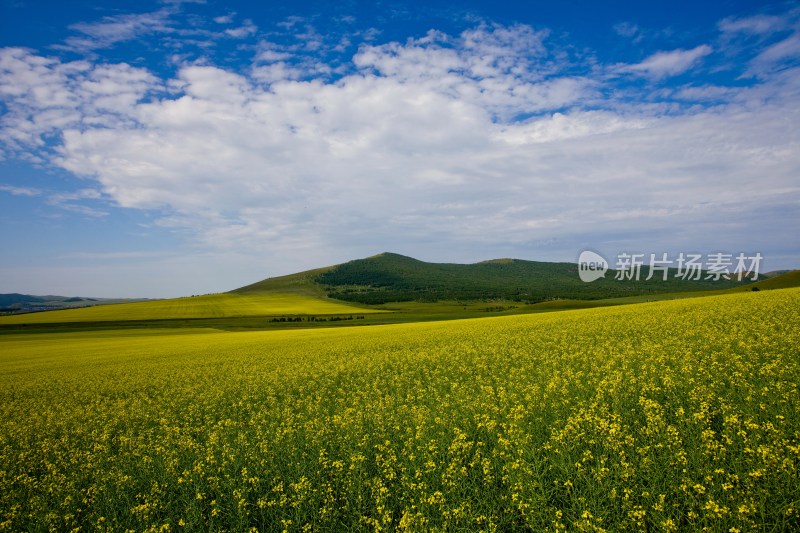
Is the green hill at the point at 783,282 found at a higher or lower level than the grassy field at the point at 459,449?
higher

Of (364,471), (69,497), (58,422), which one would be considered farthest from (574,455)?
(58,422)

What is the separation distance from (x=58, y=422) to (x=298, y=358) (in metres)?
11.9

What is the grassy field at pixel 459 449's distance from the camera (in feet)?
18.2

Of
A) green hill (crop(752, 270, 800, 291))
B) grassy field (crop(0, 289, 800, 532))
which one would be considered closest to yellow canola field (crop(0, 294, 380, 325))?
green hill (crop(752, 270, 800, 291))

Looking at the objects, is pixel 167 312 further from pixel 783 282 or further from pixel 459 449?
pixel 783 282

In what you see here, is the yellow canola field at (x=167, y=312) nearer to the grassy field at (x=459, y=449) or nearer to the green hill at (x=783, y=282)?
the green hill at (x=783, y=282)

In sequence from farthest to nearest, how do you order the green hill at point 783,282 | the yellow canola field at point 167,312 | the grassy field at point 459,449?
the yellow canola field at point 167,312 < the green hill at point 783,282 < the grassy field at point 459,449

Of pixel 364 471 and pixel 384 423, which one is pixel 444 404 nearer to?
pixel 384 423

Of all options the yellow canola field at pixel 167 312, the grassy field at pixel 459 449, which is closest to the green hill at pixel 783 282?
the grassy field at pixel 459 449

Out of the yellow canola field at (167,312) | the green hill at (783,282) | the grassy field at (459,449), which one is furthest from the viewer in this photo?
the yellow canola field at (167,312)

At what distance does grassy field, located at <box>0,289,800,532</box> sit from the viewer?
554 centimetres

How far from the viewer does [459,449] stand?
7867 mm

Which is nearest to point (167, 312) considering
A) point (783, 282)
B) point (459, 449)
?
point (459, 449)

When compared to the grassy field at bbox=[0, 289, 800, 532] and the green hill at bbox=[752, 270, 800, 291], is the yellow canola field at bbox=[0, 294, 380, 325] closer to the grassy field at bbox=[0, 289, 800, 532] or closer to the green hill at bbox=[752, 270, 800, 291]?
the green hill at bbox=[752, 270, 800, 291]
